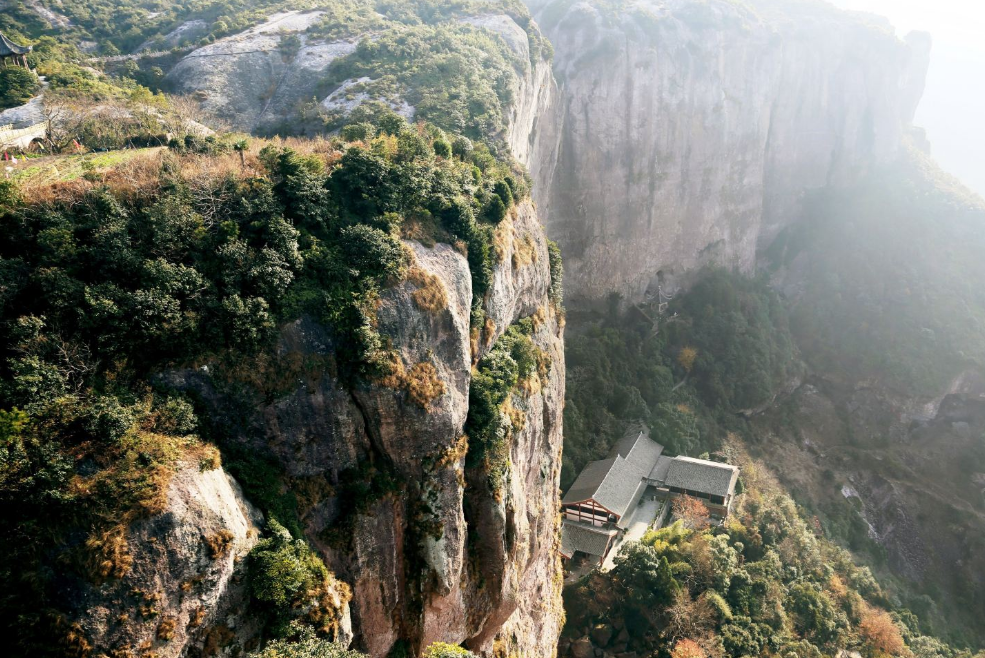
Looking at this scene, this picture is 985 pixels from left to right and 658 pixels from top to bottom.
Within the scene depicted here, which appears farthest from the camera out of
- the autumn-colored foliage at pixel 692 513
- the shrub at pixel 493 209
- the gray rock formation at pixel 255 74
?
the autumn-colored foliage at pixel 692 513

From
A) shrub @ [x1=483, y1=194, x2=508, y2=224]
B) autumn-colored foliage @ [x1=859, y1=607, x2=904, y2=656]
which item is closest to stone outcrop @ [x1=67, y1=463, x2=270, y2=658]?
shrub @ [x1=483, y1=194, x2=508, y2=224]

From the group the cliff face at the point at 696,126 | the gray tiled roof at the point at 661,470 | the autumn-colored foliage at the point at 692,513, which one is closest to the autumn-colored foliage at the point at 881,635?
the autumn-colored foliage at the point at 692,513

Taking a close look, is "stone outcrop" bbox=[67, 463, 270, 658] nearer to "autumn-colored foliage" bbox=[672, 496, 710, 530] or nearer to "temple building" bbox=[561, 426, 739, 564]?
"temple building" bbox=[561, 426, 739, 564]

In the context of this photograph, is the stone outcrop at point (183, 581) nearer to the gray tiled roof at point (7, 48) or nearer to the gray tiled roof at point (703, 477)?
the gray tiled roof at point (7, 48)

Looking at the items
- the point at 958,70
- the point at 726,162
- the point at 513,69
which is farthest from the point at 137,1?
the point at 958,70

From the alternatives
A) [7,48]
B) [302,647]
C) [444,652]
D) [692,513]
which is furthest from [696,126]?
[302,647]

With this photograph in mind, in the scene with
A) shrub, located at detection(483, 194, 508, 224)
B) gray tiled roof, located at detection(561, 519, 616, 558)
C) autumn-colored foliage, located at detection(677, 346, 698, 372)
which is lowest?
autumn-colored foliage, located at detection(677, 346, 698, 372)
